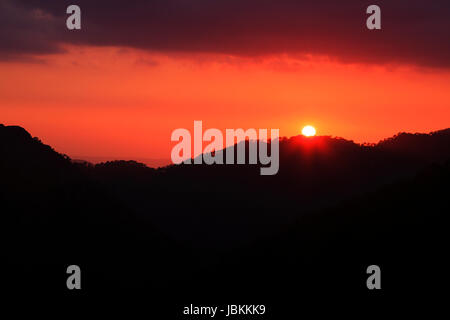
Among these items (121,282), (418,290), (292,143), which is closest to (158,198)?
(292,143)

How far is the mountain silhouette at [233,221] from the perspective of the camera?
65312 millimetres

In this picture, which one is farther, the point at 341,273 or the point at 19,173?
the point at 19,173

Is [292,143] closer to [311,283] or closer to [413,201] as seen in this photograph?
[413,201]

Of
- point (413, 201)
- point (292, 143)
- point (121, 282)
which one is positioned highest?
point (292, 143)

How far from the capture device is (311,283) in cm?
6344

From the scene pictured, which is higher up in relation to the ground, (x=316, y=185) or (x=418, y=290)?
(x=316, y=185)

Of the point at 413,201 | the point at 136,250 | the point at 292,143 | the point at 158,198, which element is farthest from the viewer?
the point at 292,143

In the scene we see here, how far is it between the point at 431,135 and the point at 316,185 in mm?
33954

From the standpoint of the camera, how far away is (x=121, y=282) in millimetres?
81812

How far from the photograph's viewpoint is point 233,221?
124625 mm

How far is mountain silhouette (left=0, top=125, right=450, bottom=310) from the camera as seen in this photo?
65.3 metres

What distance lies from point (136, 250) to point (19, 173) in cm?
1987

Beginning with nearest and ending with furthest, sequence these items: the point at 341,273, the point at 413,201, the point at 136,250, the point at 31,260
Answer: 1. the point at 341,273
2. the point at 413,201
3. the point at 31,260
4. the point at 136,250
